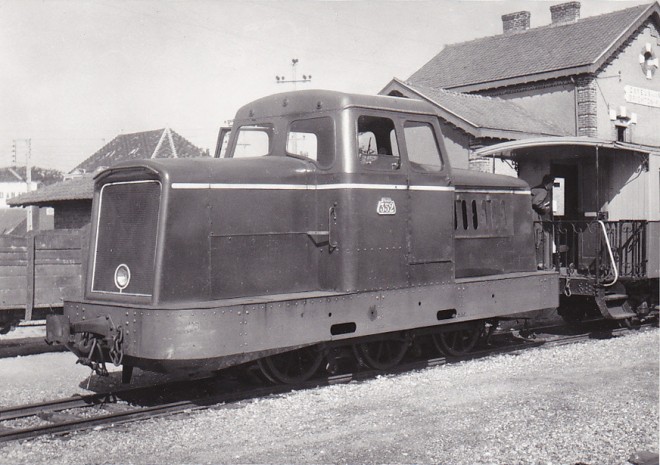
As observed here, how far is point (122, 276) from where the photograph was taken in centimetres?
686

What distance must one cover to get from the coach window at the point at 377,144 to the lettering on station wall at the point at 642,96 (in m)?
17.3

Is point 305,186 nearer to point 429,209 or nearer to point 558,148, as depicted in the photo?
point 429,209

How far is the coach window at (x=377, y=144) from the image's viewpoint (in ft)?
25.0

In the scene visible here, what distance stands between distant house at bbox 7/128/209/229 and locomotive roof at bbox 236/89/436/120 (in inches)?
560

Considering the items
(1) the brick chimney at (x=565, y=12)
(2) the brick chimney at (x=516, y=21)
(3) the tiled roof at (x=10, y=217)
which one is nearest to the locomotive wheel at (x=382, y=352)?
(1) the brick chimney at (x=565, y=12)

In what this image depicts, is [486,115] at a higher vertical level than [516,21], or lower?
lower

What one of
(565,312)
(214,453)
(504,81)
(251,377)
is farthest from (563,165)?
(504,81)

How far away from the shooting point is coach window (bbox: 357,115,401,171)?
300 inches

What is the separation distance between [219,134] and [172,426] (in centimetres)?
366

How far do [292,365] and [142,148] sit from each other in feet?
81.2

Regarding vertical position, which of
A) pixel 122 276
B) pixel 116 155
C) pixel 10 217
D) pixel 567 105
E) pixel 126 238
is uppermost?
pixel 567 105

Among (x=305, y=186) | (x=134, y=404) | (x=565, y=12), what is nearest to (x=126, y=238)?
(x=134, y=404)

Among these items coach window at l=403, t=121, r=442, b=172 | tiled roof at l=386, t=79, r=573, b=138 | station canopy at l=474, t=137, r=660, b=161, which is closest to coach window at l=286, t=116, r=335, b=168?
coach window at l=403, t=121, r=442, b=172

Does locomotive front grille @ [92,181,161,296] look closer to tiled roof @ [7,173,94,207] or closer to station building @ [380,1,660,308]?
station building @ [380,1,660,308]
